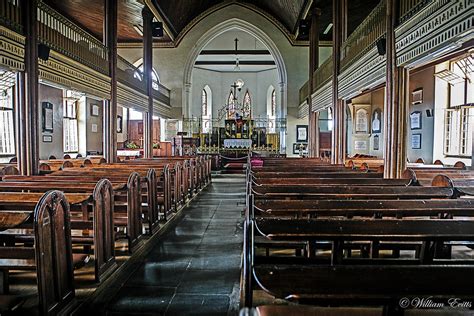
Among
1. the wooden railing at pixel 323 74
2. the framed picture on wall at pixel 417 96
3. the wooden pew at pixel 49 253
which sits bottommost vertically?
the wooden pew at pixel 49 253

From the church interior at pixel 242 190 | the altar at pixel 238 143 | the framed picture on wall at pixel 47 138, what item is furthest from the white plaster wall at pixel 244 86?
the framed picture on wall at pixel 47 138

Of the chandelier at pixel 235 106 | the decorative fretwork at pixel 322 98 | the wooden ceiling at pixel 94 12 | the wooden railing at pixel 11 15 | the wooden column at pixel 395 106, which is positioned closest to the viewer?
the wooden railing at pixel 11 15

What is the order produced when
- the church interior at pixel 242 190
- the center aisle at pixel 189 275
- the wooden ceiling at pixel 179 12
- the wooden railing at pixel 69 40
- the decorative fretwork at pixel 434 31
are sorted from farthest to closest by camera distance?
the wooden ceiling at pixel 179 12, the wooden railing at pixel 69 40, the decorative fretwork at pixel 434 31, the center aisle at pixel 189 275, the church interior at pixel 242 190

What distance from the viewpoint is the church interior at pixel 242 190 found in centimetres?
220

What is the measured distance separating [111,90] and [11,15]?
4.33m

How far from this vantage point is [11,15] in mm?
6008

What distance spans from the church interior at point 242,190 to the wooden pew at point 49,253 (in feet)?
0.04

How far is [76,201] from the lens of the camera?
3.46 m

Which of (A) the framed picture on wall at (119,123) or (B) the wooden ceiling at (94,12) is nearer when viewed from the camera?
(B) the wooden ceiling at (94,12)

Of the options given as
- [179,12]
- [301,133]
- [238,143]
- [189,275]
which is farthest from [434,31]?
[301,133]

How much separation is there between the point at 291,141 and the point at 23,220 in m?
16.4

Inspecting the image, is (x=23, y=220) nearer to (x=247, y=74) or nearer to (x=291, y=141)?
(x=291, y=141)

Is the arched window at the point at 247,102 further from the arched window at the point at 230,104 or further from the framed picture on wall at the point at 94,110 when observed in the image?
the framed picture on wall at the point at 94,110

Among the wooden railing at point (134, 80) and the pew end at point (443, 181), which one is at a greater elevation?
the wooden railing at point (134, 80)
